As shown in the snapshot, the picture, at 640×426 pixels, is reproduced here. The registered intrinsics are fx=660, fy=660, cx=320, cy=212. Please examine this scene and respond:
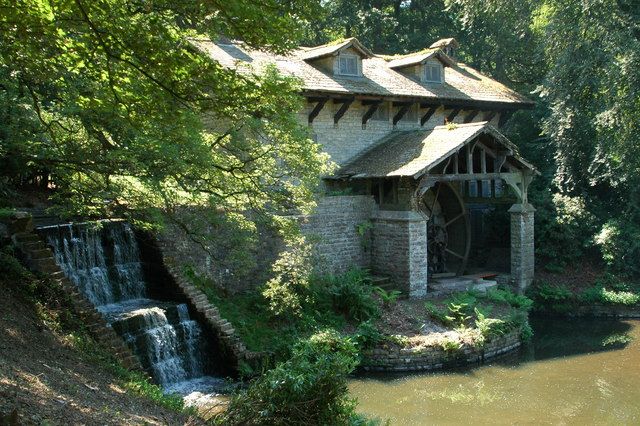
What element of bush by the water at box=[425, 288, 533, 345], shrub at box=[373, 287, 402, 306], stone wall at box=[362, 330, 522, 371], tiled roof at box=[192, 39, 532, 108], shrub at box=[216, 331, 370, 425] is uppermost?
tiled roof at box=[192, 39, 532, 108]

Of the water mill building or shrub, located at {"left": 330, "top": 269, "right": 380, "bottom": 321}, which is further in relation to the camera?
the water mill building

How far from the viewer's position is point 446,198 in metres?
21.8

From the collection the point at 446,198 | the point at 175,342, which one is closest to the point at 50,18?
the point at 175,342

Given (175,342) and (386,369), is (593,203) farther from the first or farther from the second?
(175,342)

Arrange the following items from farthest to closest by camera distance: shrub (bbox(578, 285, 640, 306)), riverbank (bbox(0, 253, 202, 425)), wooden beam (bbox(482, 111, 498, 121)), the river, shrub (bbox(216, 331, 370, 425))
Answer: wooden beam (bbox(482, 111, 498, 121)) < shrub (bbox(578, 285, 640, 306)) < the river < shrub (bbox(216, 331, 370, 425)) < riverbank (bbox(0, 253, 202, 425))

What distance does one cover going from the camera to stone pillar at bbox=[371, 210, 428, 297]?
17.4 metres

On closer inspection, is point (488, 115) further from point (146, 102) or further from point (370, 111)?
point (146, 102)

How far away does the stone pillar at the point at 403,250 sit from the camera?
1736cm

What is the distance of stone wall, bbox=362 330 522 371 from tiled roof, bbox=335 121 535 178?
472 cm

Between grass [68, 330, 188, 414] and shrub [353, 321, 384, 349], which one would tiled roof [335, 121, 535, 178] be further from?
grass [68, 330, 188, 414]

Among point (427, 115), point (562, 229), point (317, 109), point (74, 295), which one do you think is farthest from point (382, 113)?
point (74, 295)

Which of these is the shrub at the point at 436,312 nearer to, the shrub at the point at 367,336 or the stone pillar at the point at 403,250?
the stone pillar at the point at 403,250

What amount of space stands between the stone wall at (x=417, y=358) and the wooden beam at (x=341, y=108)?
342 inches

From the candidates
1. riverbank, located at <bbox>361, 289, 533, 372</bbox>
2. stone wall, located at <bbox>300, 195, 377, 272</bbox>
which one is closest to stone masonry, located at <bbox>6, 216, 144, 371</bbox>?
riverbank, located at <bbox>361, 289, 533, 372</bbox>
